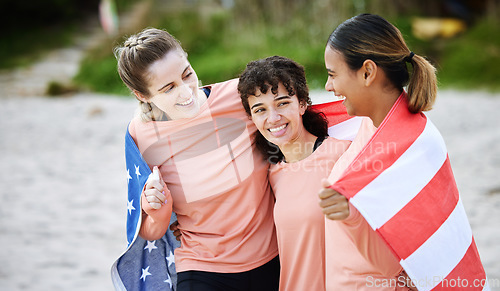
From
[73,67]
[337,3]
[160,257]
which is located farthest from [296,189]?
[73,67]

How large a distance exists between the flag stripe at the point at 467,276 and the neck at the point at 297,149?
0.68m

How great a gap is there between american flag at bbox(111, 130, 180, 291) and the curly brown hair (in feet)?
1.63

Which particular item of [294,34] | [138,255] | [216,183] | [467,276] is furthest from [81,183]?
[294,34]

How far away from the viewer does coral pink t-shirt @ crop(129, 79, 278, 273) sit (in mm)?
2105

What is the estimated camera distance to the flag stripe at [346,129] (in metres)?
2.10

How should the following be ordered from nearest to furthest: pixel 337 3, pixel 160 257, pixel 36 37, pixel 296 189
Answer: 1. pixel 296 189
2. pixel 160 257
3. pixel 337 3
4. pixel 36 37

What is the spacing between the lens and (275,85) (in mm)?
2006

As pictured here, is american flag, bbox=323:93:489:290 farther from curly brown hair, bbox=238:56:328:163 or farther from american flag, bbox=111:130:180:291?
american flag, bbox=111:130:180:291

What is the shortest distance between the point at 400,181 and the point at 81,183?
474 cm

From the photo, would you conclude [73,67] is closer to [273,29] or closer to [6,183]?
[273,29]

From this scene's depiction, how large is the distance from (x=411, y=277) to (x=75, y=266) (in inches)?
119

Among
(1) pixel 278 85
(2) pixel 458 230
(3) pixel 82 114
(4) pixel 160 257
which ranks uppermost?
(1) pixel 278 85

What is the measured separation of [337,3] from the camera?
9.88 m

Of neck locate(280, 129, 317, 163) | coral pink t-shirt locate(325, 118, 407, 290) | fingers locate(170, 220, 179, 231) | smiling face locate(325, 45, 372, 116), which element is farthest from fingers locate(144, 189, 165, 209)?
smiling face locate(325, 45, 372, 116)
